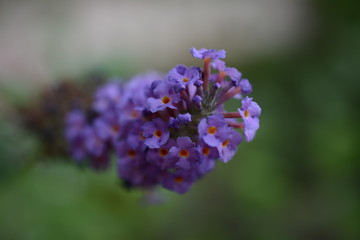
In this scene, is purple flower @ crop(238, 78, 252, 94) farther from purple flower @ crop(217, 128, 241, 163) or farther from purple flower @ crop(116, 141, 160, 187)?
purple flower @ crop(116, 141, 160, 187)

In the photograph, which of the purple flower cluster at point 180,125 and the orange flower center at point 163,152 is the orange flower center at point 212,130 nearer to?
the purple flower cluster at point 180,125

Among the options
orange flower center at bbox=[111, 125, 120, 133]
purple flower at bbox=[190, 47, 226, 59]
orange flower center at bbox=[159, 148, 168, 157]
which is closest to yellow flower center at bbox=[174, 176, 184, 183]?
orange flower center at bbox=[159, 148, 168, 157]

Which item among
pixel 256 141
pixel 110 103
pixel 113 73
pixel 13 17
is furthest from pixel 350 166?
pixel 13 17

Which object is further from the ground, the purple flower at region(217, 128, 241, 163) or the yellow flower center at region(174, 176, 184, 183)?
the purple flower at region(217, 128, 241, 163)

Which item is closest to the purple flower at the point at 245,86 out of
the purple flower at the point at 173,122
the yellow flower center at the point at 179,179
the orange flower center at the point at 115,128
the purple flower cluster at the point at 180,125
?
the purple flower cluster at the point at 180,125

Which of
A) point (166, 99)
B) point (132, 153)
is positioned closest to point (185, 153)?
point (166, 99)

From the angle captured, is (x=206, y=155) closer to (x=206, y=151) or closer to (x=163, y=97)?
(x=206, y=151)

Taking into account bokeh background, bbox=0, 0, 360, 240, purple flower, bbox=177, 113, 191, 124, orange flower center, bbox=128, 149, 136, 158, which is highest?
purple flower, bbox=177, 113, 191, 124
